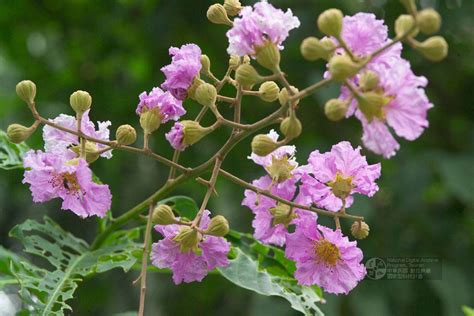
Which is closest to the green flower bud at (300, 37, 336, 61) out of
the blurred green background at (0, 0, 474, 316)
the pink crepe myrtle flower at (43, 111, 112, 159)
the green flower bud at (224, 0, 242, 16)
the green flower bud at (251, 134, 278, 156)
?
the green flower bud at (251, 134, 278, 156)

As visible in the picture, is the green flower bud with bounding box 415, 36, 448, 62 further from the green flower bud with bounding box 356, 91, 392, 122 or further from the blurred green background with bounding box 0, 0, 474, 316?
the blurred green background with bounding box 0, 0, 474, 316

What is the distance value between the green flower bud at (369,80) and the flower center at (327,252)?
0.29 meters

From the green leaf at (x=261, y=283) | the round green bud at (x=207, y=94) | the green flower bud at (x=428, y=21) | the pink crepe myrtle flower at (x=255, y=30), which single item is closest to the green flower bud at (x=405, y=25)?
the green flower bud at (x=428, y=21)

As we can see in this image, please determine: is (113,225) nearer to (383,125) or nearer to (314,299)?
(314,299)

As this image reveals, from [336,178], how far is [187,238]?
230mm

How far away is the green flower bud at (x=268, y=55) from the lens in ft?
3.15

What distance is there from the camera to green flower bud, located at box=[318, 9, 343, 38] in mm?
905

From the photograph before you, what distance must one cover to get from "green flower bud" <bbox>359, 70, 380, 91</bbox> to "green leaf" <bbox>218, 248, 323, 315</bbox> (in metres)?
0.42

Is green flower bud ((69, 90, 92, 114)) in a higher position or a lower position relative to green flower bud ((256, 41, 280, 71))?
lower

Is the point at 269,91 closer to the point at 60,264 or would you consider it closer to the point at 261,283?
the point at 261,283

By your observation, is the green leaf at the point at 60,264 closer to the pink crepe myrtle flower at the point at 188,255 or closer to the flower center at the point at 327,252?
the pink crepe myrtle flower at the point at 188,255

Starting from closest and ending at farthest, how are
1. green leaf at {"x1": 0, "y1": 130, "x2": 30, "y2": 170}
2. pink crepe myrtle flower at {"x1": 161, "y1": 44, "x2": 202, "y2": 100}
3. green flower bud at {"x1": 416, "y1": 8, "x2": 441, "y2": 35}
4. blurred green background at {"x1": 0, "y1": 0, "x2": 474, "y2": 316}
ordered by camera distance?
green flower bud at {"x1": 416, "y1": 8, "x2": 441, "y2": 35}, pink crepe myrtle flower at {"x1": 161, "y1": 44, "x2": 202, "y2": 100}, green leaf at {"x1": 0, "y1": 130, "x2": 30, "y2": 170}, blurred green background at {"x1": 0, "y1": 0, "x2": 474, "y2": 316}

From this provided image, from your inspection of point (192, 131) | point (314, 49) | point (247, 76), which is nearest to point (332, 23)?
point (314, 49)

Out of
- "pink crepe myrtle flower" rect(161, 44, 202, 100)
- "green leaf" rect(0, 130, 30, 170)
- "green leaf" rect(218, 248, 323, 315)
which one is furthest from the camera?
"green leaf" rect(0, 130, 30, 170)
